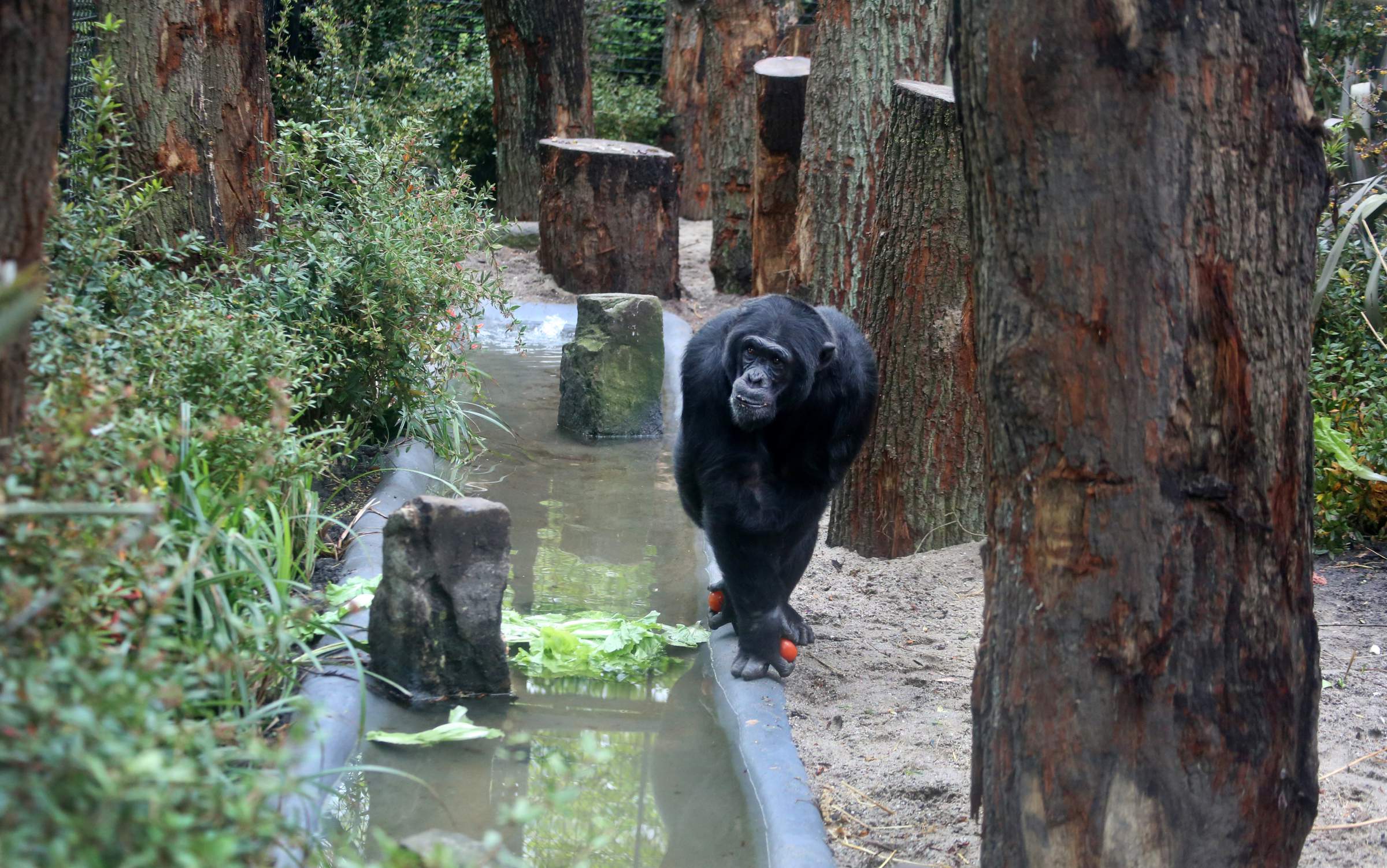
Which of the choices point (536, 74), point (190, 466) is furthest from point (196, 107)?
point (536, 74)

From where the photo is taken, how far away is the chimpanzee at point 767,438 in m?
4.05

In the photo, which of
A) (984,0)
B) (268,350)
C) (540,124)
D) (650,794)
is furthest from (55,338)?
(540,124)

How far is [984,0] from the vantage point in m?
2.27

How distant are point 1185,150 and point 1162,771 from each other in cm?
124

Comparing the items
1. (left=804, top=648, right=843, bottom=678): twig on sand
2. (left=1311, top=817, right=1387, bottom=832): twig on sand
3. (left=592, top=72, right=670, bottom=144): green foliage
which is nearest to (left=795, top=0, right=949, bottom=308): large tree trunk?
(left=804, top=648, right=843, bottom=678): twig on sand

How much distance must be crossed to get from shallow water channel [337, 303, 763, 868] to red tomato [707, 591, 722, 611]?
0.18 meters

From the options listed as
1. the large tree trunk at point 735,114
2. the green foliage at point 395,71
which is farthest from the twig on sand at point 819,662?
the large tree trunk at point 735,114

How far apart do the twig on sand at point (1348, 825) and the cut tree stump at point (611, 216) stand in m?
7.68

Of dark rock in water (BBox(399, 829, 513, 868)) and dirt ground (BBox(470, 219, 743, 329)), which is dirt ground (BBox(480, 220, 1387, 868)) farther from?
dirt ground (BBox(470, 219, 743, 329))

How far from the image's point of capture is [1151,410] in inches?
89.4

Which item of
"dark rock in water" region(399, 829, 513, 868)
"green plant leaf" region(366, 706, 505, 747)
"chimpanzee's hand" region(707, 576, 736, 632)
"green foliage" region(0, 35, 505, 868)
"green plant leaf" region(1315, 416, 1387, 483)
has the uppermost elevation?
"green foliage" region(0, 35, 505, 868)

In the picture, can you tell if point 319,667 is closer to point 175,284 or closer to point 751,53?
point 175,284

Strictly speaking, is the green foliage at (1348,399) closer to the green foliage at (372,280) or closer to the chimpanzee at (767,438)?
the chimpanzee at (767,438)

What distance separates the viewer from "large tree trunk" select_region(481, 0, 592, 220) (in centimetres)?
1176
